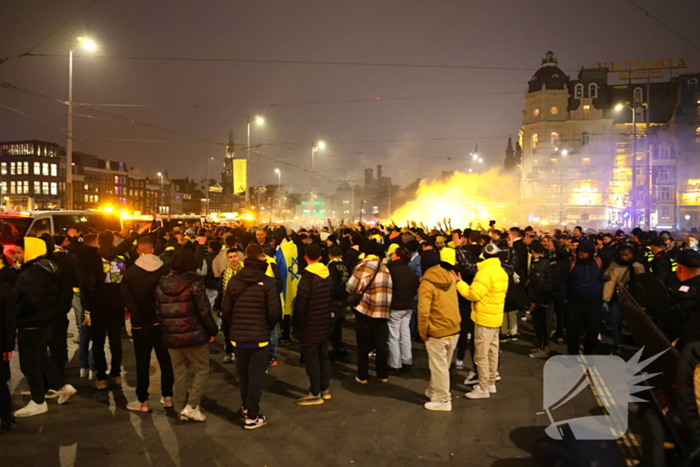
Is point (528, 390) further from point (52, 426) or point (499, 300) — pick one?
point (52, 426)

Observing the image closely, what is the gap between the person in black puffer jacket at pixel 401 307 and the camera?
23.2 feet

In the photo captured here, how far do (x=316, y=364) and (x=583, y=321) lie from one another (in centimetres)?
451

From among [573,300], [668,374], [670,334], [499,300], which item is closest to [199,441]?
[499,300]

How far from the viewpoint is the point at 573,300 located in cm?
748

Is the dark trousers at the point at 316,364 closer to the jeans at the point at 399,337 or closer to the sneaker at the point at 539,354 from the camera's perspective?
the jeans at the point at 399,337

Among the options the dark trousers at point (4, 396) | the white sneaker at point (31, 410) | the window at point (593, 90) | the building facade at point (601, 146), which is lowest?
the white sneaker at point (31, 410)

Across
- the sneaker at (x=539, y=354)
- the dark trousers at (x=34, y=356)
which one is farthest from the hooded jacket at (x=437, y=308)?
the dark trousers at (x=34, y=356)

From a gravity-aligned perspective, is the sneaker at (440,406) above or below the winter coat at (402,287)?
below

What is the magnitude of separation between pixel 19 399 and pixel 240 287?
3.69m

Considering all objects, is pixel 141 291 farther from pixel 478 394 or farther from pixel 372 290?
pixel 478 394

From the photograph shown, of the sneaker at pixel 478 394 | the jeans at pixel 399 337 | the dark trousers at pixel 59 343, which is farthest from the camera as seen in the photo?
the jeans at pixel 399 337

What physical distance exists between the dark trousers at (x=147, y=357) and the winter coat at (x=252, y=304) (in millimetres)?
1168

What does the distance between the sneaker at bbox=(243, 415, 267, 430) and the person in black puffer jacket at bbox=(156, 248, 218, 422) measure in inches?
23.6

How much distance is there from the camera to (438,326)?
6.01 meters
